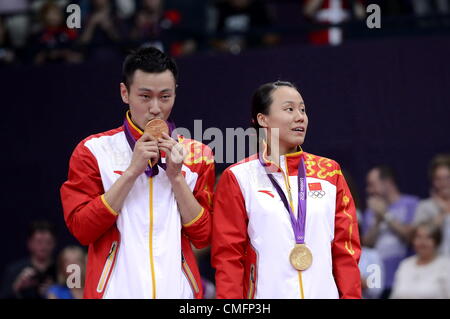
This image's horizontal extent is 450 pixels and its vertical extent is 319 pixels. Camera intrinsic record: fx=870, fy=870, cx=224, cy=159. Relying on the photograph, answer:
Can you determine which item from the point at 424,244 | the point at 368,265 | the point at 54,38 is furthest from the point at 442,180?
the point at 54,38

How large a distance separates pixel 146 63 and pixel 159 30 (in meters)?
4.18

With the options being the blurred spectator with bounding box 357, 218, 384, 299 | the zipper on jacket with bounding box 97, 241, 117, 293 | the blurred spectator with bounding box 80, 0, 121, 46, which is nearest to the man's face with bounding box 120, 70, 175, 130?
the zipper on jacket with bounding box 97, 241, 117, 293

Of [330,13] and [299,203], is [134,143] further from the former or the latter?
[330,13]

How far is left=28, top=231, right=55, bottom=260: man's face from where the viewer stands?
25.1 ft

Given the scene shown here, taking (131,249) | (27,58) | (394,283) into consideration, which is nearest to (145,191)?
(131,249)

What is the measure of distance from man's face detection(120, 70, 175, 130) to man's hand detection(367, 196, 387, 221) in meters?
3.48

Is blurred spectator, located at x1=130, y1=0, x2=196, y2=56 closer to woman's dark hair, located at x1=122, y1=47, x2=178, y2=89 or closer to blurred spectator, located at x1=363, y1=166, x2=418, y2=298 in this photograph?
blurred spectator, located at x1=363, y1=166, x2=418, y2=298

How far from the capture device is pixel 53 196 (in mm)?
8711

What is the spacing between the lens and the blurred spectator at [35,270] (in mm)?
7301

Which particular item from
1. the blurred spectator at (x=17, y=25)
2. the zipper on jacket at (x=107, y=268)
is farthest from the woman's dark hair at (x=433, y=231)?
the blurred spectator at (x=17, y=25)
